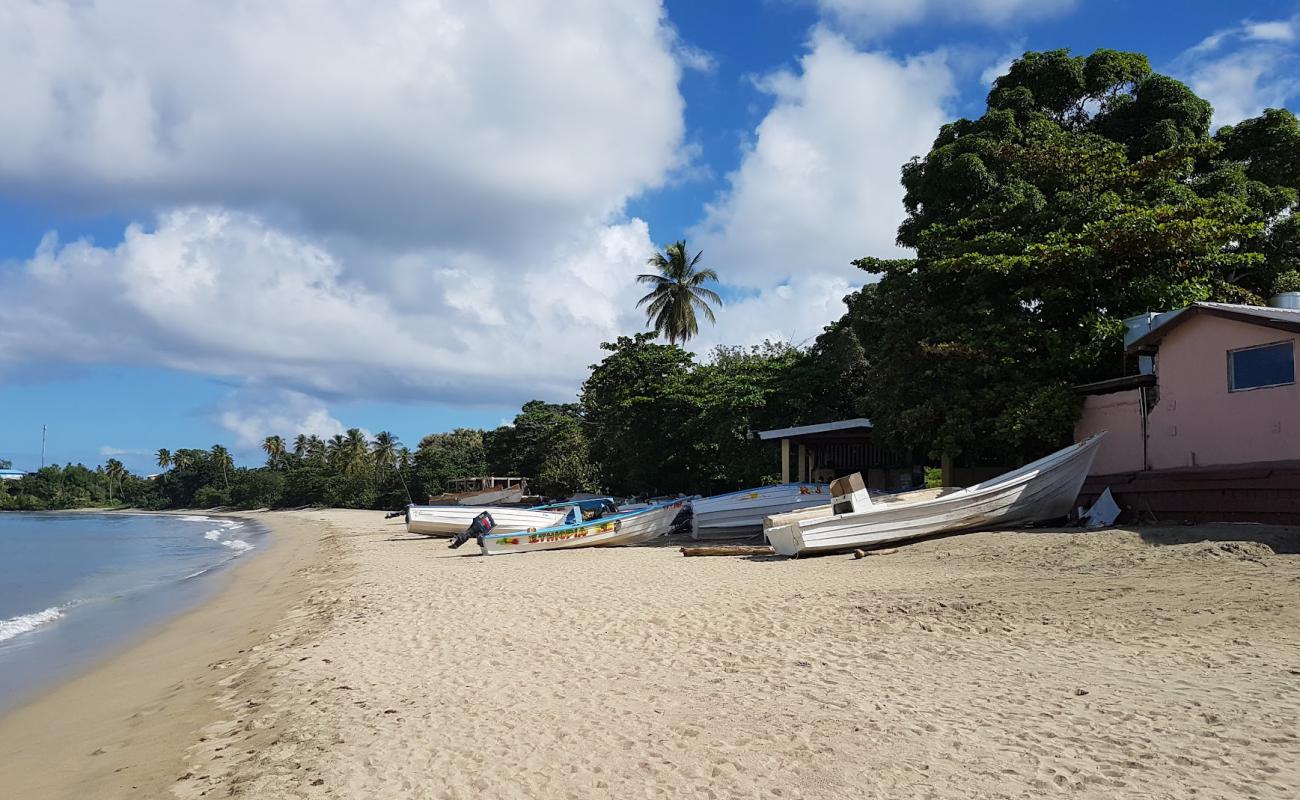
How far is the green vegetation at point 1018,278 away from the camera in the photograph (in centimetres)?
1591

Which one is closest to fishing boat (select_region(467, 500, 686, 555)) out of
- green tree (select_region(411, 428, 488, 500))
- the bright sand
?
the bright sand

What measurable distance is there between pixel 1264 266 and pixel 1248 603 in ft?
48.1

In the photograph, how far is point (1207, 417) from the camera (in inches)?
519

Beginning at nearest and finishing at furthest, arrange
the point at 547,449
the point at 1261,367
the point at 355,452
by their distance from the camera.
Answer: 1. the point at 1261,367
2. the point at 547,449
3. the point at 355,452

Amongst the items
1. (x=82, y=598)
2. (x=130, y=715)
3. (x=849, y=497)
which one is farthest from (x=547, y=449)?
(x=130, y=715)

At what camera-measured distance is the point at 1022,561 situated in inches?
450

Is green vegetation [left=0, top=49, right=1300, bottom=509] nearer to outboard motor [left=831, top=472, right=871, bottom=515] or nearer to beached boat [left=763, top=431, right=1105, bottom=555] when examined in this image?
beached boat [left=763, top=431, right=1105, bottom=555]

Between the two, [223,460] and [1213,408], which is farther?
[223,460]

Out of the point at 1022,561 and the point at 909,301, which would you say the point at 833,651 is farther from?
the point at 909,301

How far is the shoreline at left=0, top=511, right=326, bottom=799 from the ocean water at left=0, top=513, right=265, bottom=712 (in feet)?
1.72

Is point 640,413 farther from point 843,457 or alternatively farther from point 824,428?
point 824,428

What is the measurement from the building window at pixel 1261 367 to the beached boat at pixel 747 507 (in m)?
8.68

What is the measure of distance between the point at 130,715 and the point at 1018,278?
1681 cm

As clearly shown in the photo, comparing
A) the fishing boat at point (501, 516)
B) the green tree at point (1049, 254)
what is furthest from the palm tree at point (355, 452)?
the green tree at point (1049, 254)
